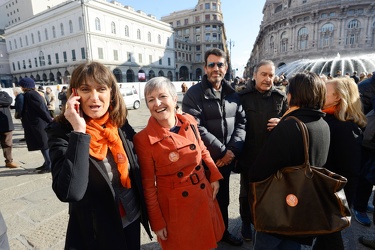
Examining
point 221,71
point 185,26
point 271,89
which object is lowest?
point 271,89

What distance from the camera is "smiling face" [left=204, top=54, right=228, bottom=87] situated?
2.51m

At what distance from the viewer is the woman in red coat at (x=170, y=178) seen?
169cm

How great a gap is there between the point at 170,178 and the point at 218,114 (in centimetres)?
108

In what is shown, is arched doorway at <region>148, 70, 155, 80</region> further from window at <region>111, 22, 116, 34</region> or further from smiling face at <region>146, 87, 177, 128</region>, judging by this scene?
smiling face at <region>146, 87, 177, 128</region>

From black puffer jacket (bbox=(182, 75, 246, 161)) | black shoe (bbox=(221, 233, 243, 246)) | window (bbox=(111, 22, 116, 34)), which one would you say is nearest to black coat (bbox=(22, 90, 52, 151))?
black puffer jacket (bbox=(182, 75, 246, 161))

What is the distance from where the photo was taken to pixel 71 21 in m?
38.8

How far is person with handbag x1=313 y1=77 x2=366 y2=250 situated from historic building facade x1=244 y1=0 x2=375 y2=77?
51.9 metres

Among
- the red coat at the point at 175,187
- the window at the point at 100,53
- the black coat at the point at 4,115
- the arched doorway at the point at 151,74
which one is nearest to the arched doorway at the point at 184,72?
the arched doorway at the point at 151,74

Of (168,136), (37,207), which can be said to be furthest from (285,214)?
(37,207)

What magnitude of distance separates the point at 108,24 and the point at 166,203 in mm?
44843

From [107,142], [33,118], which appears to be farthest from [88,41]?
[107,142]

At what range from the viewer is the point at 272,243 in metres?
1.81

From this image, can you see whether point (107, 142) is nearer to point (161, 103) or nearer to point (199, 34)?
point (161, 103)

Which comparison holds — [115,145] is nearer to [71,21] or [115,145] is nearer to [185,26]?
[71,21]
